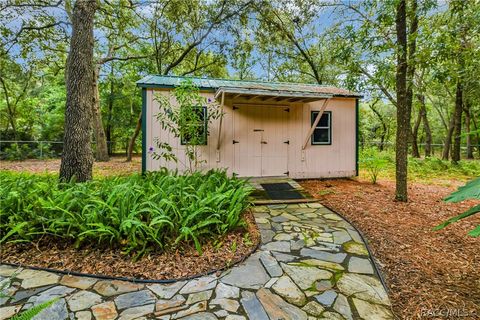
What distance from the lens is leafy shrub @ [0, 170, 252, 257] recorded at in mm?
2658

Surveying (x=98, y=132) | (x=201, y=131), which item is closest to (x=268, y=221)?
(x=201, y=131)

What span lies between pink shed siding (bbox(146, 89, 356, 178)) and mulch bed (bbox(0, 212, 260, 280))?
3.16 meters

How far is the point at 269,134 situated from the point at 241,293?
15.9 ft

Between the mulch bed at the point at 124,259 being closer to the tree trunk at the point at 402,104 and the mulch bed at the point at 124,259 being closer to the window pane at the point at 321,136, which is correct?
the tree trunk at the point at 402,104

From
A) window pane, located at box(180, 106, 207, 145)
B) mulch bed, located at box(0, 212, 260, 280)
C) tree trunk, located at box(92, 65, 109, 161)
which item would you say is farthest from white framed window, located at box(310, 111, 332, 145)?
tree trunk, located at box(92, 65, 109, 161)

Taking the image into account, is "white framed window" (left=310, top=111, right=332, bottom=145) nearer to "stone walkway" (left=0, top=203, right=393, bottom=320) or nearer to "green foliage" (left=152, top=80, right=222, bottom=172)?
"green foliage" (left=152, top=80, right=222, bottom=172)

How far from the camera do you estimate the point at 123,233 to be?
2744 millimetres

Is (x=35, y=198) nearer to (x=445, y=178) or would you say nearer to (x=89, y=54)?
(x=89, y=54)

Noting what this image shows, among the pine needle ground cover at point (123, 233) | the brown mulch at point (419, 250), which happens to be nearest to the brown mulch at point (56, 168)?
the pine needle ground cover at point (123, 233)

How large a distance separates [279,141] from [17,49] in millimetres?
10323

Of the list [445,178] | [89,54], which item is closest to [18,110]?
[89,54]

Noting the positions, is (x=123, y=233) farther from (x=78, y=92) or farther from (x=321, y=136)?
(x=321, y=136)

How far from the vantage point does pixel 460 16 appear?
4125 millimetres

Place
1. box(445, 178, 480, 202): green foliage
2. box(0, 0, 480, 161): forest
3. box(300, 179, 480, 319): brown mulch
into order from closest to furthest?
1. box(445, 178, 480, 202): green foliage
2. box(300, 179, 480, 319): brown mulch
3. box(0, 0, 480, 161): forest
